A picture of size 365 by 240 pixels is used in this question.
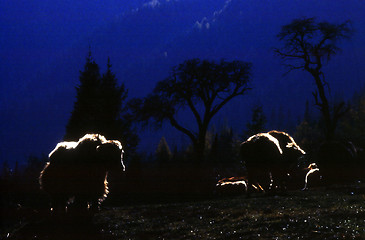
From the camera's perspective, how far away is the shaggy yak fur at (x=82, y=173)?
39.8ft

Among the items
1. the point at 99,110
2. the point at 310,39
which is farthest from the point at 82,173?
the point at 310,39

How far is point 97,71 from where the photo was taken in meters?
34.0

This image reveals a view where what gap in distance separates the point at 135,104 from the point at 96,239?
2947 centimetres

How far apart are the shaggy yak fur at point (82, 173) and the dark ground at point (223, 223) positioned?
0.64m

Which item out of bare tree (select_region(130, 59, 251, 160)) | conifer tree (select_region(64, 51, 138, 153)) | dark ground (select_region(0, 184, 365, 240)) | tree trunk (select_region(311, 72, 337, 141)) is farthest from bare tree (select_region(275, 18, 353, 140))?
dark ground (select_region(0, 184, 365, 240))

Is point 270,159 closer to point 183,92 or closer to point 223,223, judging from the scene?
point 223,223

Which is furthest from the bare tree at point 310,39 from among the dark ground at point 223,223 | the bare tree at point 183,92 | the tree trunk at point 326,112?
the dark ground at point 223,223

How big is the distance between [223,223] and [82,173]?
18.2ft

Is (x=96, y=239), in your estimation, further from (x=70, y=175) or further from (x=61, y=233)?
(x=70, y=175)

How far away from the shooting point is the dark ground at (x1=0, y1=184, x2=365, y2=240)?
686 centimetres

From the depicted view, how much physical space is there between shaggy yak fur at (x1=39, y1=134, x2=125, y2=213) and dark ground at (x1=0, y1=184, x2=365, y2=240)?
0.64 metres

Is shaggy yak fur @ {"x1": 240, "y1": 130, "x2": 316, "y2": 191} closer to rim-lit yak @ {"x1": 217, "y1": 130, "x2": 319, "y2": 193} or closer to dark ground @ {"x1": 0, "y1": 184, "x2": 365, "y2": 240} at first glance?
rim-lit yak @ {"x1": 217, "y1": 130, "x2": 319, "y2": 193}

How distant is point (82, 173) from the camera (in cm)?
1212

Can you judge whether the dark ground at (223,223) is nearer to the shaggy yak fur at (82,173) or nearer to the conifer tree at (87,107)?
the shaggy yak fur at (82,173)
